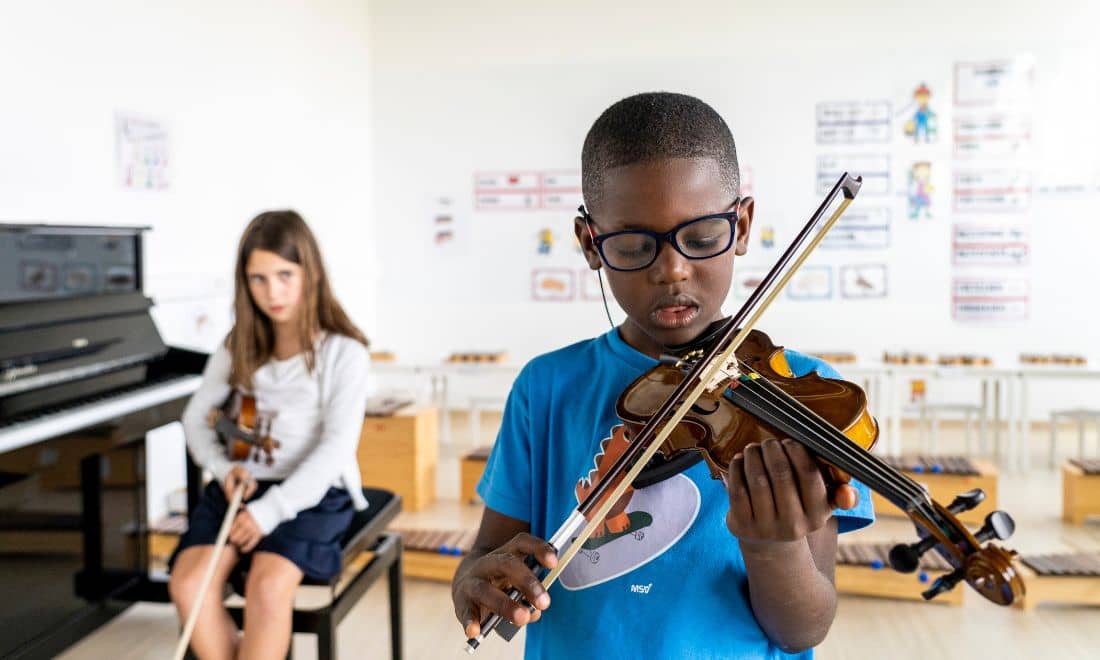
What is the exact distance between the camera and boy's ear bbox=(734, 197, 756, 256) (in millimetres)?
1179

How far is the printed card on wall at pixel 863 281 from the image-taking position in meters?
7.42

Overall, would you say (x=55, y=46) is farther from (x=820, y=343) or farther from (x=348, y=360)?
(x=820, y=343)

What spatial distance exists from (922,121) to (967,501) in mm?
6961

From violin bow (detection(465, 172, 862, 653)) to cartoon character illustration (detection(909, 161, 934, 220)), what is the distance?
6766 mm

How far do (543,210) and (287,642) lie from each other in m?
5.57

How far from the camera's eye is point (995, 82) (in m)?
7.29

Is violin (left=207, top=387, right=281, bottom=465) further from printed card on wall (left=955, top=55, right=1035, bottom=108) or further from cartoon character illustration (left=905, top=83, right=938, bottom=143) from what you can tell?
printed card on wall (left=955, top=55, right=1035, bottom=108)

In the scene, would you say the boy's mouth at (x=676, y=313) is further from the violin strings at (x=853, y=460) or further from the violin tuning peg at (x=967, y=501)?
the violin tuning peg at (x=967, y=501)

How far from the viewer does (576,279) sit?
7.72m

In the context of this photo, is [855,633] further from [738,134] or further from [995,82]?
[995,82]

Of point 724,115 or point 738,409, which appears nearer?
point 738,409

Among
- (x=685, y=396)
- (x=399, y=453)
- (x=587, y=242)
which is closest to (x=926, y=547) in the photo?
(x=685, y=396)

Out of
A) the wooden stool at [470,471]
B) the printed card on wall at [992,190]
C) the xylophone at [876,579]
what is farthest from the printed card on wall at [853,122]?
the xylophone at [876,579]

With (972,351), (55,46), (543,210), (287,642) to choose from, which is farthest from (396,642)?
(972,351)
